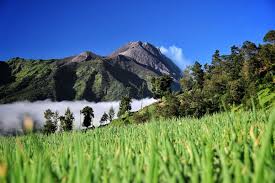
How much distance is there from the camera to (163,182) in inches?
68.9

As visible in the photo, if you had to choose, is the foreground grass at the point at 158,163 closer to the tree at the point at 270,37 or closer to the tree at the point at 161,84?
the tree at the point at 270,37

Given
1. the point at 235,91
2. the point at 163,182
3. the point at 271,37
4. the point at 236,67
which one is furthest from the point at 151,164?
the point at 271,37

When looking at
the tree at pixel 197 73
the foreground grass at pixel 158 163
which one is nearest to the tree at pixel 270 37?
the tree at pixel 197 73

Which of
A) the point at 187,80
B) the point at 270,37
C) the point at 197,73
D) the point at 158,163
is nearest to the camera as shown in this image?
the point at 158,163

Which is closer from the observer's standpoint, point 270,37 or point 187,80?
point 270,37

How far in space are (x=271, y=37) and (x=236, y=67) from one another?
16460 mm

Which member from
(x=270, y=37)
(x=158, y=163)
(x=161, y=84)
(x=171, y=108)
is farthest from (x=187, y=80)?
(x=158, y=163)

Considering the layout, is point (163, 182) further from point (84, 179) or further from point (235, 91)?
point (235, 91)

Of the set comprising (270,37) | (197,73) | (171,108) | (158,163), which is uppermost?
(270,37)

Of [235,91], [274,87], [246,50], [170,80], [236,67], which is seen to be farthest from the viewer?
[170,80]

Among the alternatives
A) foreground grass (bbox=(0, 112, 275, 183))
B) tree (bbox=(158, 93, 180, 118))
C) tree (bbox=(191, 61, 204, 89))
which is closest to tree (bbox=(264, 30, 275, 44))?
tree (bbox=(158, 93, 180, 118))

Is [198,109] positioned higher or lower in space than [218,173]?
higher

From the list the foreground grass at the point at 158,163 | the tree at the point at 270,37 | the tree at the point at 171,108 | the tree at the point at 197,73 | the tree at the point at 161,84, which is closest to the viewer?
the foreground grass at the point at 158,163

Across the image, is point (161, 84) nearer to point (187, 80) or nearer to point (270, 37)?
point (187, 80)
